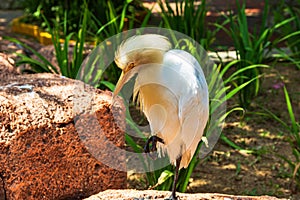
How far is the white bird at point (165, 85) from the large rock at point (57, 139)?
2.07 feet

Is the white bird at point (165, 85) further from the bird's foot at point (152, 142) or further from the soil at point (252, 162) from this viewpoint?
the soil at point (252, 162)

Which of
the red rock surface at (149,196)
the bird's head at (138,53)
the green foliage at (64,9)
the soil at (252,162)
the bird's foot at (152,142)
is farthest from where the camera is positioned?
the green foliage at (64,9)

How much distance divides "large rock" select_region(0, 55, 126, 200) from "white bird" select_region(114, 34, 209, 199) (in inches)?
24.9

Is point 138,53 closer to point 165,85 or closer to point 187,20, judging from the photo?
point 165,85

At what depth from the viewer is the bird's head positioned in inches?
80.3

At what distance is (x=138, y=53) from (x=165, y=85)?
0.51 feet

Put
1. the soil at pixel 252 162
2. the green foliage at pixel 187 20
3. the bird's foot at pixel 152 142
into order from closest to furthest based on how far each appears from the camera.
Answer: the bird's foot at pixel 152 142, the soil at pixel 252 162, the green foliage at pixel 187 20

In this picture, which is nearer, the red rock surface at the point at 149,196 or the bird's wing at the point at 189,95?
the bird's wing at the point at 189,95

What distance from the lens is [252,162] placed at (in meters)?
4.20

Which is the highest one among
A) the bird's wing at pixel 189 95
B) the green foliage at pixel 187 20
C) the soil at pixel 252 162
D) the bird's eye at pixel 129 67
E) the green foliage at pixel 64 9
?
the bird's eye at pixel 129 67

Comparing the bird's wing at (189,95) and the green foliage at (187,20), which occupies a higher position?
the bird's wing at (189,95)

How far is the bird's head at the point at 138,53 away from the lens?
2.04 meters

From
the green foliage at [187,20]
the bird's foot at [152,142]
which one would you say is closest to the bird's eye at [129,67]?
the bird's foot at [152,142]

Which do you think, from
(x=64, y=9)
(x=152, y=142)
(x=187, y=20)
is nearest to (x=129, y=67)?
(x=152, y=142)
